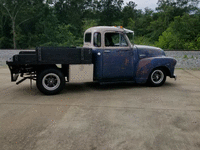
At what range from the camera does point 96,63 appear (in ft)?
23.2

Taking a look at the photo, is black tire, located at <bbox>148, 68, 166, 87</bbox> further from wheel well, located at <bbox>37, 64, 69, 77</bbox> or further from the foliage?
the foliage

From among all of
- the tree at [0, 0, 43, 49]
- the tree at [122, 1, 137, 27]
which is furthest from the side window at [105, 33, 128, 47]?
the tree at [122, 1, 137, 27]

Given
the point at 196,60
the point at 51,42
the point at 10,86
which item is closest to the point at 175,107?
the point at 10,86

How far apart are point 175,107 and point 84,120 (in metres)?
2.45

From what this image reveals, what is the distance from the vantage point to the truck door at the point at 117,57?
712 centimetres

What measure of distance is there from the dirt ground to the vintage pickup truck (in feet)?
1.76

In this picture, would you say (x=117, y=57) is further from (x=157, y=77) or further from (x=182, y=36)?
(x=182, y=36)

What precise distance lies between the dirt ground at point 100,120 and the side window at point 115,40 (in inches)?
63.7

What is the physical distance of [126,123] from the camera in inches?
171

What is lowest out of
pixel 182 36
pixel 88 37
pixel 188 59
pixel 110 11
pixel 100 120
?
pixel 100 120

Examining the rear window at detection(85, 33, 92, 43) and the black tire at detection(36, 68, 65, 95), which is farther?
the rear window at detection(85, 33, 92, 43)

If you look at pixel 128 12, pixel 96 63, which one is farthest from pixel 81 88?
pixel 128 12

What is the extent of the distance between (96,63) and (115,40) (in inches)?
42.2

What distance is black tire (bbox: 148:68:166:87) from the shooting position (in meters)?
7.75
